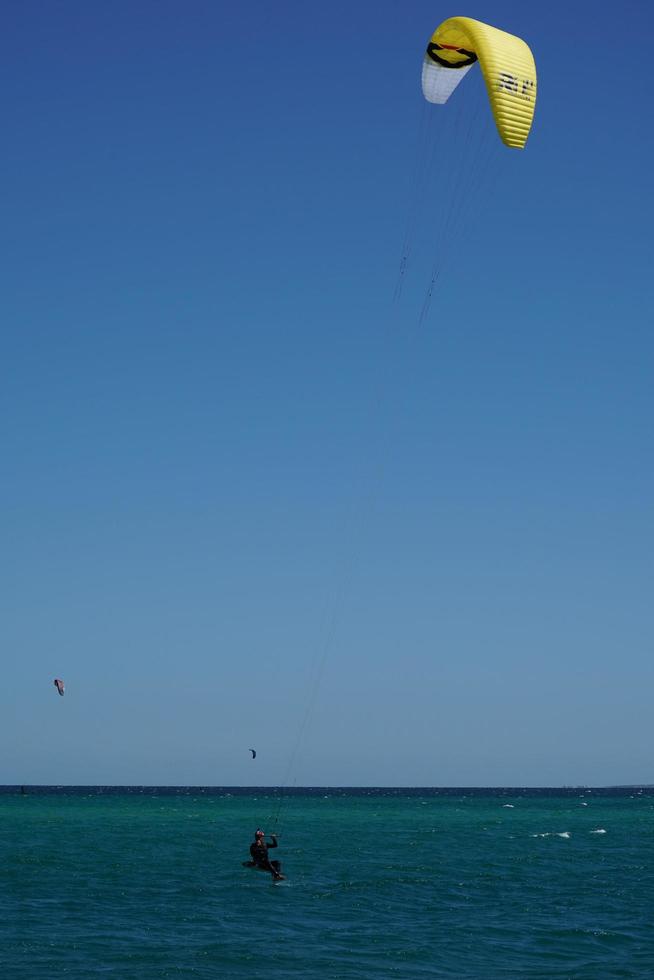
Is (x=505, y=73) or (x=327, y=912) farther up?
(x=505, y=73)

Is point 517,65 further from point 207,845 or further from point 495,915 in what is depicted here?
point 207,845

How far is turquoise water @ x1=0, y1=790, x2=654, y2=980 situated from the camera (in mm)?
23609

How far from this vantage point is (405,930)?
2780 centimetres

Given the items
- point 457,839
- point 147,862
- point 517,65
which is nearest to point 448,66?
point 517,65

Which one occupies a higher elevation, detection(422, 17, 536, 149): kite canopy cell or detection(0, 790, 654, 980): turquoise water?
detection(422, 17, 536, 149): kite canopy cell

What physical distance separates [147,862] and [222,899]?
545 inches

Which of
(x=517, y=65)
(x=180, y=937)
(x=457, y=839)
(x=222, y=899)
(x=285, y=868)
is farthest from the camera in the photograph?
(x=457, y=839)

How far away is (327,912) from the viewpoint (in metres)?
30.6

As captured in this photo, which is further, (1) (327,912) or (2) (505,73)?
(1) (327,912)

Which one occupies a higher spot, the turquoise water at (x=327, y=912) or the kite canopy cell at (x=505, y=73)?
the kite canopy cell at (x=505, y=73)

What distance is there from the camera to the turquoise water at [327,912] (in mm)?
23609

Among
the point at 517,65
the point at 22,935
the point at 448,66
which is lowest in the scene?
the point at 22,935

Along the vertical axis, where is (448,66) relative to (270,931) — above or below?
above

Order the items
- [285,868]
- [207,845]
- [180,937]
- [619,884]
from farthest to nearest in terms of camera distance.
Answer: [207,845] → [285,868] → [619,884] → [180,937]
